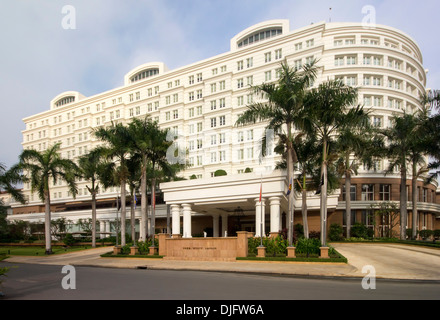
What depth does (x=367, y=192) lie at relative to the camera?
45938 millimetres

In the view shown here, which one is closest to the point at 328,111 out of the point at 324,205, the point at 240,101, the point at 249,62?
the point at 324,205

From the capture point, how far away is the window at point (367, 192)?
45.9 m

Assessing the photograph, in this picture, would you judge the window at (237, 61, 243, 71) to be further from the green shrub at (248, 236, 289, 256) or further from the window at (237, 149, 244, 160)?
the green shrub at (248, 236, 289, 256)

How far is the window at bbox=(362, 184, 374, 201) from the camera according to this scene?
45.9 meters

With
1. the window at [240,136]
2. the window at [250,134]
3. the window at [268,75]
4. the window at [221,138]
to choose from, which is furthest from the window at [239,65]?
the window at [221,138]

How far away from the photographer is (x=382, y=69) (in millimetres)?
49500

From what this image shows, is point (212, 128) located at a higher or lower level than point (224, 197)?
higher

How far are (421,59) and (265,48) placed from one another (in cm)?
3010

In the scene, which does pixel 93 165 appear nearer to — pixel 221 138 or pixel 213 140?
pixel 213 140
